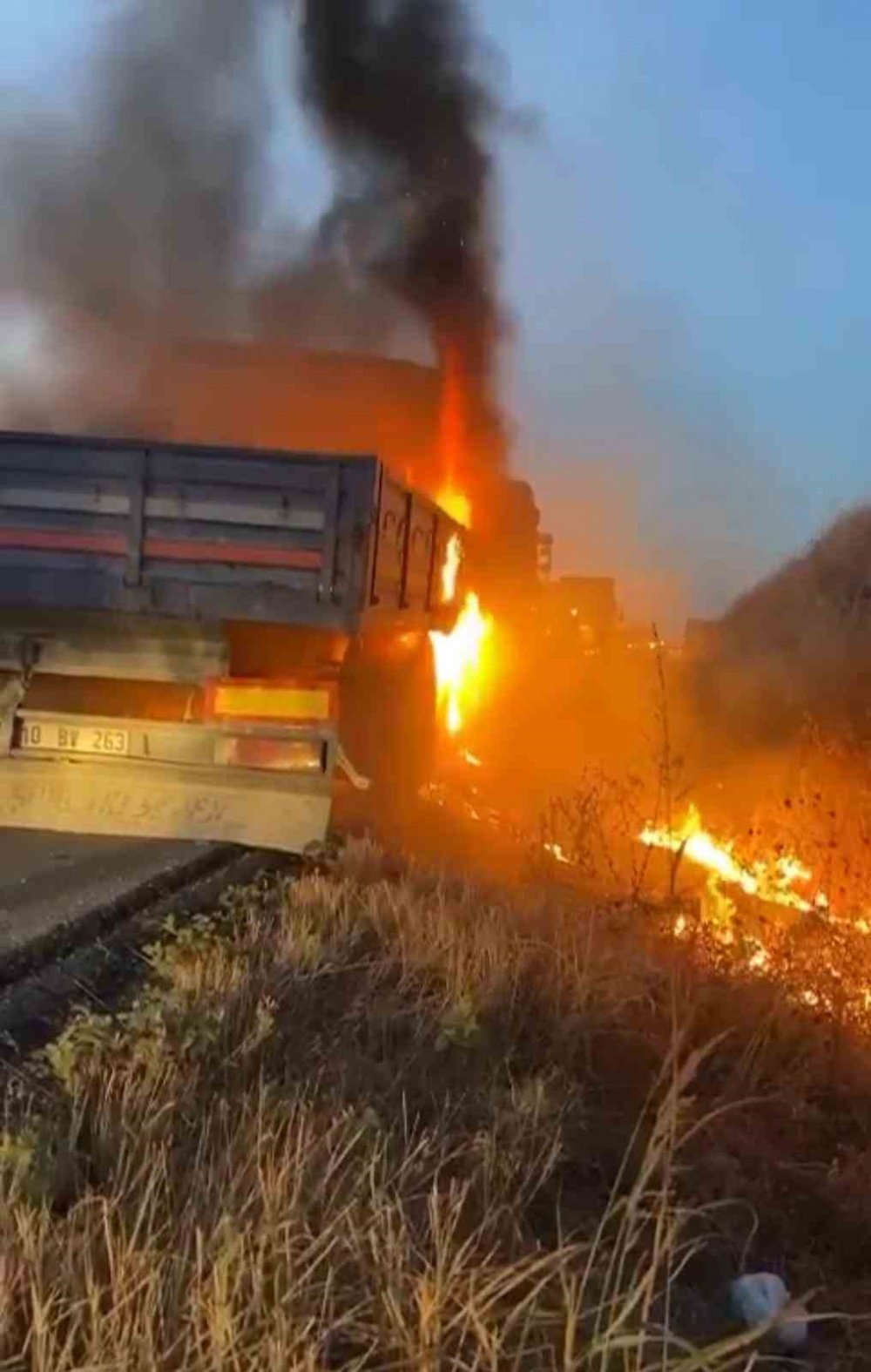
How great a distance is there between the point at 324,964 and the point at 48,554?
340 cm

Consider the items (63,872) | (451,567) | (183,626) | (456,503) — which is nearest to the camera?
(63,872)

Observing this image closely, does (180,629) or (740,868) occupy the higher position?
(180,629)

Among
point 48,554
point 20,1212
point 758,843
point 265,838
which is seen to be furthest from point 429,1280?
point 758,843

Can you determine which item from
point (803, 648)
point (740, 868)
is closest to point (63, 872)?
point (740, 868)

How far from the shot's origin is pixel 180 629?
7.96 meters

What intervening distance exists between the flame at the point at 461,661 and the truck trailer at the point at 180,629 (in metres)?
3.71

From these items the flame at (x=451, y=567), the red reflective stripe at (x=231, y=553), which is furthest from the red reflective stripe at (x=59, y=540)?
the flame at (x=451, y=567)

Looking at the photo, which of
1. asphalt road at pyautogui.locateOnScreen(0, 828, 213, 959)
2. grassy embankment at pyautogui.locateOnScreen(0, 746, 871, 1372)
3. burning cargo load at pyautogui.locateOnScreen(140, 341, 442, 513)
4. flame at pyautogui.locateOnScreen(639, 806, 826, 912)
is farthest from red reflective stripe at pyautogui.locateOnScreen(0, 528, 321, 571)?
burning cargo load at pyautogui.locateOnScreen(140, 341, 442, 513)

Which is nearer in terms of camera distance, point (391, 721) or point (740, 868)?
point (740, 868)

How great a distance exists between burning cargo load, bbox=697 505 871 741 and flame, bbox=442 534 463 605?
132 inches

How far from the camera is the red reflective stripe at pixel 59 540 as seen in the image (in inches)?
306

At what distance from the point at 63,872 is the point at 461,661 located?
753cm

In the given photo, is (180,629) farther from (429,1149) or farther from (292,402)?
(292,402)

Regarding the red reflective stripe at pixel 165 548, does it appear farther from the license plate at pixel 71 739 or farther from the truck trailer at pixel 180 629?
the license plate at pixel 71 739
